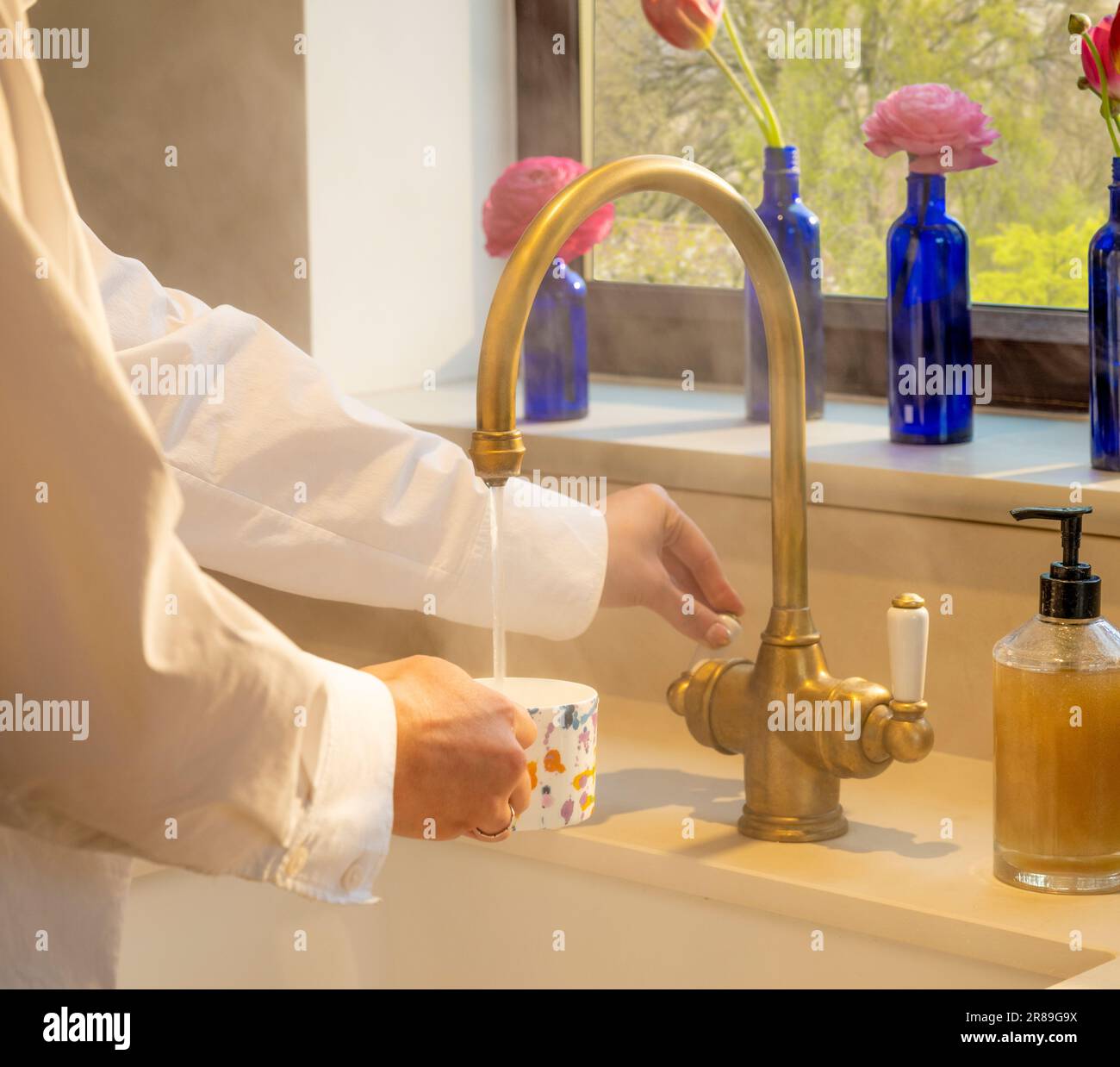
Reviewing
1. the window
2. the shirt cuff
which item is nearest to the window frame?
the window

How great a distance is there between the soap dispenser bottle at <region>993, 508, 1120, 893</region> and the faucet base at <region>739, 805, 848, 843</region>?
13 cm

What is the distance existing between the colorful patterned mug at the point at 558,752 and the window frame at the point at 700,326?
1.96ft

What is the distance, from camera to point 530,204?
1.41 metres

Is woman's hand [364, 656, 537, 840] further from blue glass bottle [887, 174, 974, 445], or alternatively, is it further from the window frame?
the window frame

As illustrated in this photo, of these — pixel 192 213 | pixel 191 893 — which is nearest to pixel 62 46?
pixel 192 213

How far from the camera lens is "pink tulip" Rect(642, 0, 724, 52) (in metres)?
1.29

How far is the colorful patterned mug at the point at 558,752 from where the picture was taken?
0.93 meters

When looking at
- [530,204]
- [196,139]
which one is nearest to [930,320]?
[530,204]

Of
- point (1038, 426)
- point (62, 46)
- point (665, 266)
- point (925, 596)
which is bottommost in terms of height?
point (925, 596)

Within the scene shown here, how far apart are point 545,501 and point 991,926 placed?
42 cm

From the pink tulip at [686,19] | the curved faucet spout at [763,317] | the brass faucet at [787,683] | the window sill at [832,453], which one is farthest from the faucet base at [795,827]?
the pink tulip at [686,19]

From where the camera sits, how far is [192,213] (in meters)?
1.39

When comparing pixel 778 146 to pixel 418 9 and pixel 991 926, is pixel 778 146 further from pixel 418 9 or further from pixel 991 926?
pixel 991 926

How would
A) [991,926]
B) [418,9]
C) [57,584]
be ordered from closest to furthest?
[57,584] < [991,926] < [418,9]
